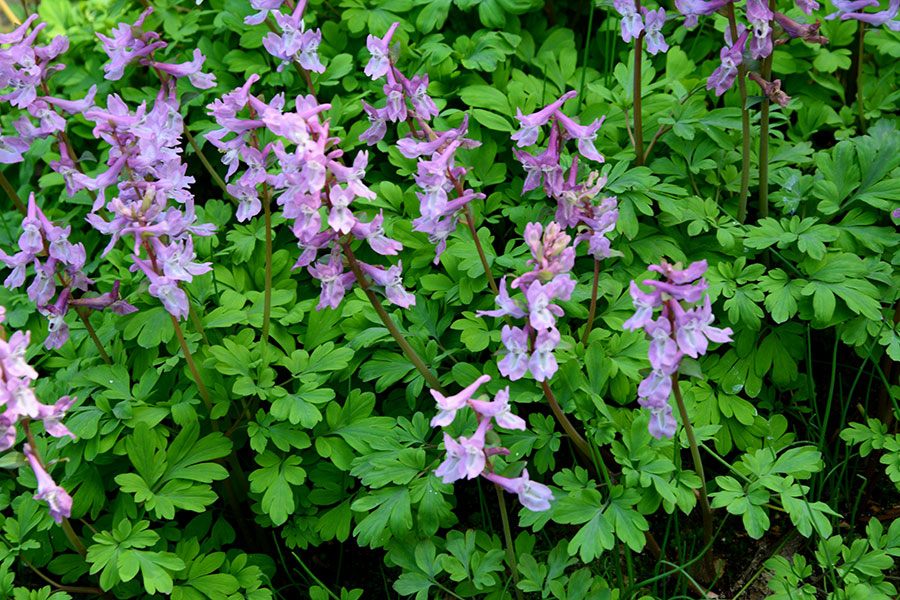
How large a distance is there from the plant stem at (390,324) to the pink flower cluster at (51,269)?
3.31 ft

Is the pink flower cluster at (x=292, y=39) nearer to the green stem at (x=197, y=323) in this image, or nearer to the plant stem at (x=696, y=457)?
the green stem at (x=197, y=323)

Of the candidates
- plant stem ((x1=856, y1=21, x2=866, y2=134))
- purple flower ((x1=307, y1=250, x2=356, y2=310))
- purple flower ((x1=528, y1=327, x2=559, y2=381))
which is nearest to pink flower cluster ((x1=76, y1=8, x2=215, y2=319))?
purple flower ((x1=307, y1=250, x2=356, y2=310))

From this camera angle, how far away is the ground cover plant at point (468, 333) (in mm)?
2623

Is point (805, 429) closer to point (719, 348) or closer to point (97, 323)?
point (719, 348)

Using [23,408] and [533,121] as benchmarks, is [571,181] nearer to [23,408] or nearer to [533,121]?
[533,121]

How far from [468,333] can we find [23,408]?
1.59 meters

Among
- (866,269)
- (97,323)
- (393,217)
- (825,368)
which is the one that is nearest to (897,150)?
(866,269)

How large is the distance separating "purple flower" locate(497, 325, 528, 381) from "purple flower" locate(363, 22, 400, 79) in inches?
44.0

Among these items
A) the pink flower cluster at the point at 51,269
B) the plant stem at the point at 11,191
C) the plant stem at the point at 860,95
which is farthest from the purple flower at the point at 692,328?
the plant stem at the point at 11,191

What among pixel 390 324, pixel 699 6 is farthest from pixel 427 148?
pixel 699 6

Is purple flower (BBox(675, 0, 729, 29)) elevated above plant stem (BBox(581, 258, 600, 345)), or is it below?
above

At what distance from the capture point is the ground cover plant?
2.62 metres

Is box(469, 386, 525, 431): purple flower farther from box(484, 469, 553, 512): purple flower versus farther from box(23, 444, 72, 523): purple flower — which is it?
box(23, 444, 72, 523): purple flower

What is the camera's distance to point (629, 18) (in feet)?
10.2
